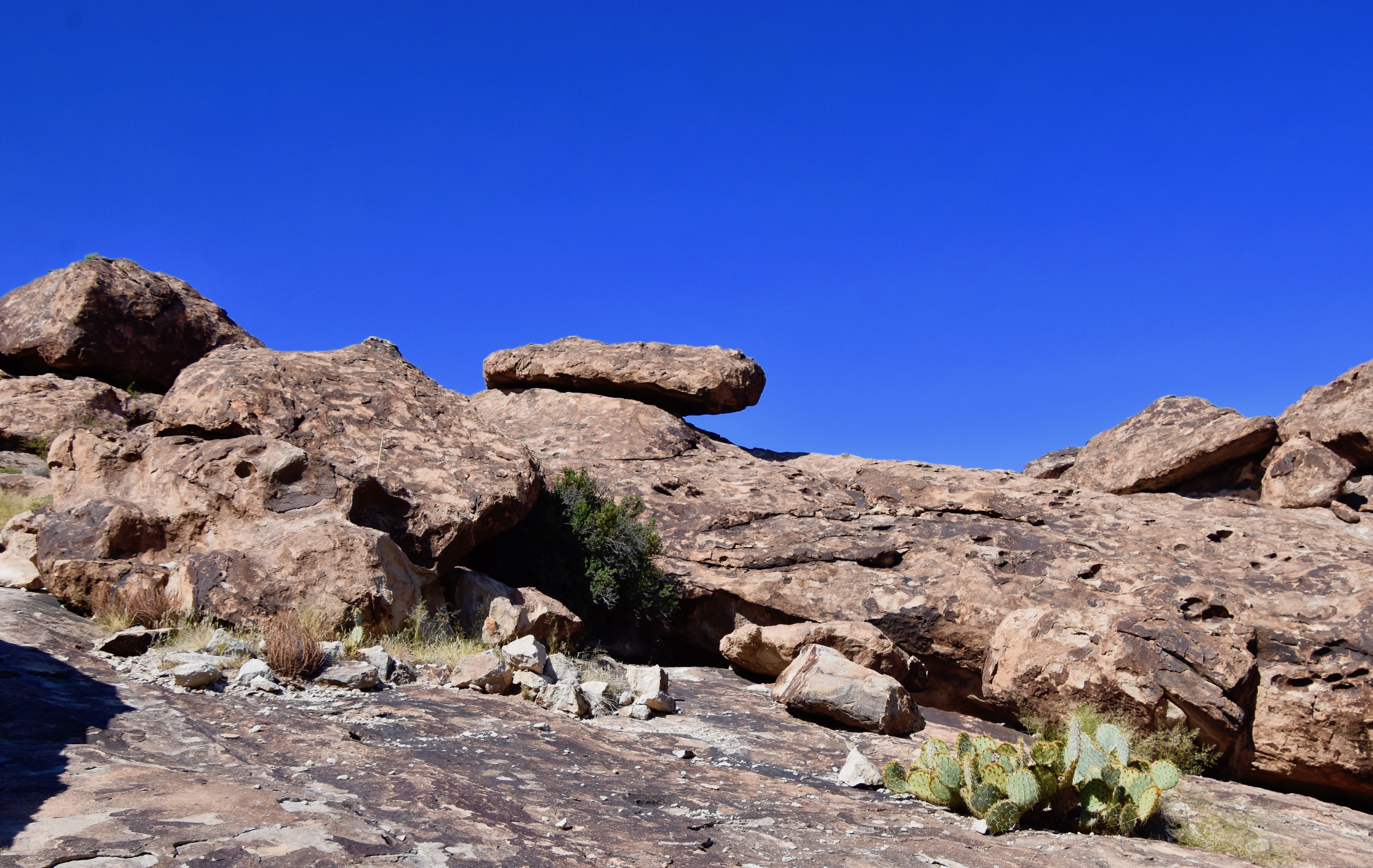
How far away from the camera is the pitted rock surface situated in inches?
162

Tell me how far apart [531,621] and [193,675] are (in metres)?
3.99

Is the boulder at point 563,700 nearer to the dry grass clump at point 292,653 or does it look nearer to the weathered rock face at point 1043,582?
the dry grass clump at point 292,653

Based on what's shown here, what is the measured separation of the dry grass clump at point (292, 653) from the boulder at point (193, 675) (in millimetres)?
534

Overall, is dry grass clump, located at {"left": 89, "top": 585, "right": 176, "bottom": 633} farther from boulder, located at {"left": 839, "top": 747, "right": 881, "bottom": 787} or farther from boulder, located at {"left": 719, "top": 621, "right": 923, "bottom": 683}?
boulder, located at {"left": 719, "top": 621, "right": 923, "bottom": 683}

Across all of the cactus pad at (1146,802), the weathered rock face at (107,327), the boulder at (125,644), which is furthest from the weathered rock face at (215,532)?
the weathered rock face at (107,327)

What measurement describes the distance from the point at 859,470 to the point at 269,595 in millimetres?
11007

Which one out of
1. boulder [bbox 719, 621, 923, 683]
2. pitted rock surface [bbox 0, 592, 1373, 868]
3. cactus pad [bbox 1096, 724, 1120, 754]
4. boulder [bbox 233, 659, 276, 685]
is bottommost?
pitted rock surface [bbox 0, 592, 1373, 868]

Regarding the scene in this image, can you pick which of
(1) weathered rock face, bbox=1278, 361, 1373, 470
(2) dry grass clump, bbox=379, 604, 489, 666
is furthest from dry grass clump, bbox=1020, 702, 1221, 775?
(1) weathered rock face, bbox=1278, 361, 1373, 470

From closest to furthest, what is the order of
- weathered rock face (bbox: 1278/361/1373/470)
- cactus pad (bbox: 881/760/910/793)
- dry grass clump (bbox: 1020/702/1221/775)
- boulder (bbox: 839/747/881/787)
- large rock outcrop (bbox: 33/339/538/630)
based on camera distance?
1. cactus pad (bbox: 881/760/910/793)
2. boulder (bbox: 839/747/881/787)
3. large rock outcrop (bbox: 33/339/538/630)
4. dry grass clump (bbox: 1020/702/1221/775)
5. weathered rock face (bbox: 1278/361/1373/470)

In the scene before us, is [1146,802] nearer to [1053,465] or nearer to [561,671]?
[561,671]

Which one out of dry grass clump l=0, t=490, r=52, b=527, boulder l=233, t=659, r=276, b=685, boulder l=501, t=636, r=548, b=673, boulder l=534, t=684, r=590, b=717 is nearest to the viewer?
boulder l=233, t=659, r=276, b=685

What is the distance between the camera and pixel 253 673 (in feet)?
22.6

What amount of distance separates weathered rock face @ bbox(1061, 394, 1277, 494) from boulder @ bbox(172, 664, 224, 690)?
48.3ft

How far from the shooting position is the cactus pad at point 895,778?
698cm
